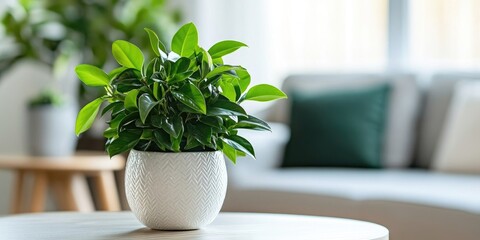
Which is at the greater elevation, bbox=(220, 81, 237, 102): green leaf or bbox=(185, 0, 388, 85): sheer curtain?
bbox=(220, 81, 237, 102): green leaf

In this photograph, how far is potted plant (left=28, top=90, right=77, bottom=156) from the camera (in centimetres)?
319

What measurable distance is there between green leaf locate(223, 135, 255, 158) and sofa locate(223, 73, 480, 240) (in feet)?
3.02

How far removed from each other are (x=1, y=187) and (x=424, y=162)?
7.63 ft

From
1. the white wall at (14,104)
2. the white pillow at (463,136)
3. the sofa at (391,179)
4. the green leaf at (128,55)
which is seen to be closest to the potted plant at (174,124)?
the green leaf at (128,55)

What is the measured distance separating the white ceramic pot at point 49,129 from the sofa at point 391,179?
672 mm

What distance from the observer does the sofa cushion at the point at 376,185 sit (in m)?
2.47

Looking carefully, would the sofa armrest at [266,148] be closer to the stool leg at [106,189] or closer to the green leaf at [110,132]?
the stool leg at [106,189]

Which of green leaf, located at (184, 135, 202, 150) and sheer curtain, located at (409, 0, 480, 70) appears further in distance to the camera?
sheer curtain, located at (409, 0, 480, 70)

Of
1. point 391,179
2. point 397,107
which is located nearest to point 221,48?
point 391,179

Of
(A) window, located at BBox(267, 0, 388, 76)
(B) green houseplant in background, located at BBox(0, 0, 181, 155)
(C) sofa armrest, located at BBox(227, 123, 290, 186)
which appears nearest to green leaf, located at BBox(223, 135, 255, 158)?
(C) sofa armrest, located at BBox(227, 123, 290, 186)

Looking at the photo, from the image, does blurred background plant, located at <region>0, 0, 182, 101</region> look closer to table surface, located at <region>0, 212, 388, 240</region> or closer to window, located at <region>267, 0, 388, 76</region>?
window, located at <region>267, 0, 388, 76</region>

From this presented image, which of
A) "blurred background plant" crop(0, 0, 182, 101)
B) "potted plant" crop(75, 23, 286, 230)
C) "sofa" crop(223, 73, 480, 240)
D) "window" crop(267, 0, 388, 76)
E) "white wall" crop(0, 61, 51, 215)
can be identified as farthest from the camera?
"white wall" crop(0, 61, 51, 215)

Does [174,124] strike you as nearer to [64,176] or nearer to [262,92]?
[262,92]

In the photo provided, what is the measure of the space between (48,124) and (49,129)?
2 cm
